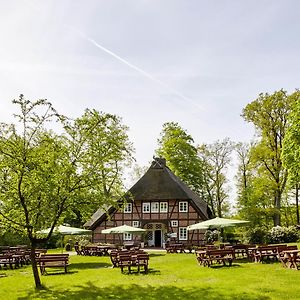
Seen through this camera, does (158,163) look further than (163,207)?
Yes

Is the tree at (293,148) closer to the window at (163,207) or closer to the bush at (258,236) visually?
the bush at (258,236)

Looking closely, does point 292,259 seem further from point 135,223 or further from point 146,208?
point 135,223

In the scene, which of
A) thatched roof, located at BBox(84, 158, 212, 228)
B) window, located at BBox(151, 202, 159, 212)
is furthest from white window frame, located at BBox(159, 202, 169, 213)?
thatched roof, located at BBox(84, 158, 212, 228)

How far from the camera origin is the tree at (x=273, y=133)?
33.3 meters

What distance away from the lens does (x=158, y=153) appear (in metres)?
47.0

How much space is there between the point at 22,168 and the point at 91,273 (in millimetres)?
6584

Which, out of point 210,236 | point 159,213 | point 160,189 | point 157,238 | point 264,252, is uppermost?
point 160,189

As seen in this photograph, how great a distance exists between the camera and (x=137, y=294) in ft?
38.5

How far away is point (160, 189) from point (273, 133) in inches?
456

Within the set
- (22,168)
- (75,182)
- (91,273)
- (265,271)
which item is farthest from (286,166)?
(22,168)

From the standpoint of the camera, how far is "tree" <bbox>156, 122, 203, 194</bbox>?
4519 centimetres

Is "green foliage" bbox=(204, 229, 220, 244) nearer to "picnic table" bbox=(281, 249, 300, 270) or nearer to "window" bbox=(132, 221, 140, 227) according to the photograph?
"window" bbox=(132, 221, 140, 227)

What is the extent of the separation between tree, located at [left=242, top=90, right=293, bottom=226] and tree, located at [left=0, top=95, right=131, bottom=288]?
71.1 ft

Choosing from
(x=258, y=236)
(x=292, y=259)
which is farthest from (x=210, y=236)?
(x=292, y=259)
